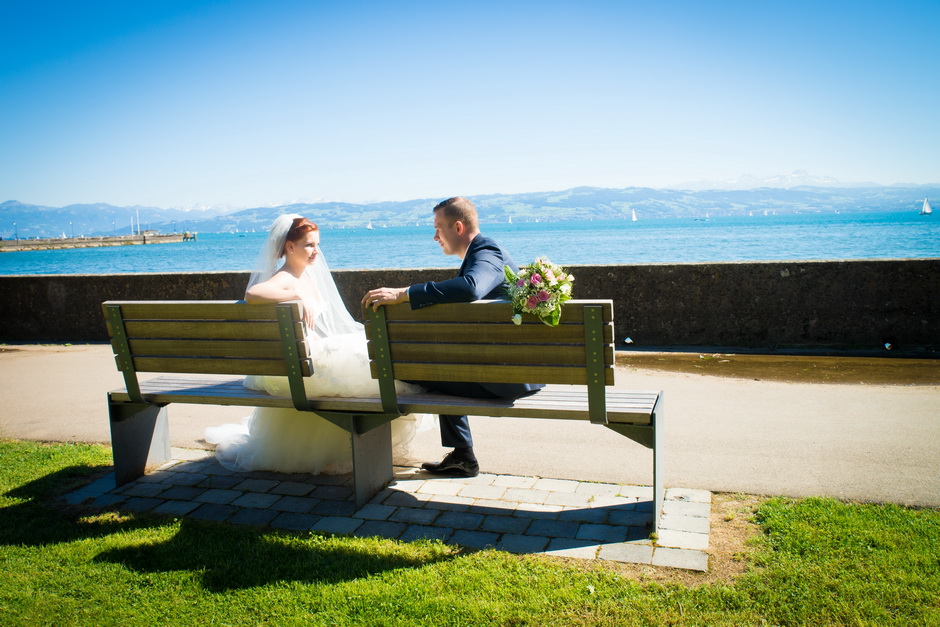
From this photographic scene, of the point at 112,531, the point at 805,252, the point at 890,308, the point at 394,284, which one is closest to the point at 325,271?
the point at 112,531

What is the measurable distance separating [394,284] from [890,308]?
6.16 meters

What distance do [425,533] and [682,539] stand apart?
1.31 meters

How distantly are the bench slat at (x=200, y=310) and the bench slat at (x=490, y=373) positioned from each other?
2.27 feet

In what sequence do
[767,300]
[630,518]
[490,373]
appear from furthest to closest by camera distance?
[767,300] < [630,518] < [490,373]

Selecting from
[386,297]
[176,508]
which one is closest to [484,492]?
[386,297]

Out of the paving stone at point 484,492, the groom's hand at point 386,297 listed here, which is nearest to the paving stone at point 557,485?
the paving stone at point 484,492

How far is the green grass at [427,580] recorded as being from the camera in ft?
9.29

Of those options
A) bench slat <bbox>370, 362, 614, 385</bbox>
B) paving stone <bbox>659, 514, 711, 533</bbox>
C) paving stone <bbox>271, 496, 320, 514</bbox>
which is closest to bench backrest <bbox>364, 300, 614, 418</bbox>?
bench slat <bbox>370, 362, 614, 385</bbox>

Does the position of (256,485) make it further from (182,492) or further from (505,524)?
(505,524)

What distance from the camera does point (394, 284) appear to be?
9820mm

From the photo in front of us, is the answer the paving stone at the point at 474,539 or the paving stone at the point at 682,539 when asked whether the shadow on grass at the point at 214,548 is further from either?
the paving stone at the point at 682,539

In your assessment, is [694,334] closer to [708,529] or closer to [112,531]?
[708,529]

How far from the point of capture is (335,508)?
4129 millimetres

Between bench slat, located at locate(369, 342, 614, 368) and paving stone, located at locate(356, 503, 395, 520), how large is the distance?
918 mm
